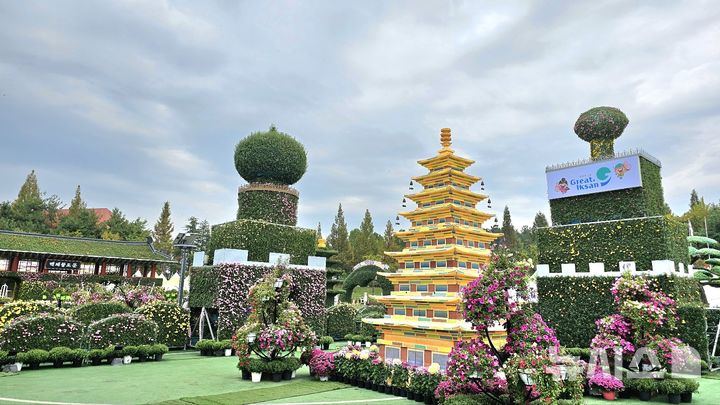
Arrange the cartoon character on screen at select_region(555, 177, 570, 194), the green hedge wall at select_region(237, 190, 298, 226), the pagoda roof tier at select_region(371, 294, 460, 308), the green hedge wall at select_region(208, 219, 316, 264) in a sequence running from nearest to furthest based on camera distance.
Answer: the pagoda roof tier at select_region(371, 294, 460, 308) → the cartoon character on screen at select_region(555, 177, 570, 194) → the green hedge wall at select_region(208, 219, 316, 264) → the green hedge wall at select_region(237, 190, 298, 226)

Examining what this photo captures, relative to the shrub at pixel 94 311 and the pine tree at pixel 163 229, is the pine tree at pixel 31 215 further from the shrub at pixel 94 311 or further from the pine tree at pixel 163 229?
the shrub at pixel 94 311

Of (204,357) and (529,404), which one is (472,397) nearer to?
(529,404)

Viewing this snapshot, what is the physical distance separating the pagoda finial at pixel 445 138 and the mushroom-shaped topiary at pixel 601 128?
9.94 meters

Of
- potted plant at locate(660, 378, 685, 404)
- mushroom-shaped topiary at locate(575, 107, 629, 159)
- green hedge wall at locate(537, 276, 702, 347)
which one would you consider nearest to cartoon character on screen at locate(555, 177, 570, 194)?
mushroom-shaped topiary at locate(575, 107, 629, 159)

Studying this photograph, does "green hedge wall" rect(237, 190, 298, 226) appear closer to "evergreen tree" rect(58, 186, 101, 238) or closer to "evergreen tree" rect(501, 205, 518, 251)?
"evergreen tree" rect(58, 186, 101, 238)

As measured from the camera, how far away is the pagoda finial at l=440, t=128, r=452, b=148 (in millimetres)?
15648

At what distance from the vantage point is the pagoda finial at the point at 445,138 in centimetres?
1565

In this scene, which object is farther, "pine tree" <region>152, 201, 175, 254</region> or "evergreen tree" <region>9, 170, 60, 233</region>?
"pine tree" <region>152, 201, 175, 254</region>

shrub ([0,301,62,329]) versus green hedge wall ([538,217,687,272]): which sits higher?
green hedge wall ([538,217,687,272])

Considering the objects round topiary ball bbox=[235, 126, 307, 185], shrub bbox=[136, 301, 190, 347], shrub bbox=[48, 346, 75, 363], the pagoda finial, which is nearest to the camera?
shrub bbox=[48, 346, 75, 363]

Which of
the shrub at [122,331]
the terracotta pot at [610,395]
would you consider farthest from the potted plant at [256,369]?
the terracotta pot at [610,395]

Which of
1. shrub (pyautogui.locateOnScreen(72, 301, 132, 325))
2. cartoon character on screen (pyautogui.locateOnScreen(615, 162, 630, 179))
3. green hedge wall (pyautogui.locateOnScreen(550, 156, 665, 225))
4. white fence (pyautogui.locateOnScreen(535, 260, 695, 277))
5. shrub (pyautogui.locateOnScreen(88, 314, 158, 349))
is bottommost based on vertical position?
shrub (pyautogui.locateOnScreen(88, 314, 158, 349))

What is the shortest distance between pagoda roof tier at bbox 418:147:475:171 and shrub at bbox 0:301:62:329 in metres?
16.6

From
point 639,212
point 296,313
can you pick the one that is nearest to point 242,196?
point 296,313
